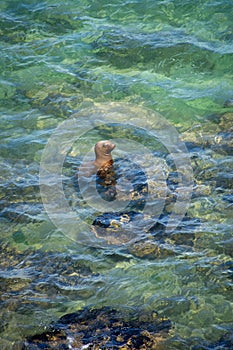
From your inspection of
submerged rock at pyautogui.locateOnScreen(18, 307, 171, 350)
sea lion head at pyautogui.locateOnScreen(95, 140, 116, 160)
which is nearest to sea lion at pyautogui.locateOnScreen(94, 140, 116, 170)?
sea lion head at pyautogui.locateOnScreen(95, 140, 116, 160)

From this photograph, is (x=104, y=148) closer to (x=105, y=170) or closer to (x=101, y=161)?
(x=101, y=161)

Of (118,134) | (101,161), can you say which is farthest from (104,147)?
(118,134)

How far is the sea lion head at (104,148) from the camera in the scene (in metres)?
7.59

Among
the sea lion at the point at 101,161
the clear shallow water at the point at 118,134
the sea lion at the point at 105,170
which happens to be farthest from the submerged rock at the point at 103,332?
the sea lion at the point at 101,161

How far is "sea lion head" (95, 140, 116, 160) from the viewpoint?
299 inches

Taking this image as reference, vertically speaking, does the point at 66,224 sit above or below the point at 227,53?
below

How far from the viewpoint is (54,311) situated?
19.1 ft

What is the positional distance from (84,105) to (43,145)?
1386mm

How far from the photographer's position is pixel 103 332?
5457 mm

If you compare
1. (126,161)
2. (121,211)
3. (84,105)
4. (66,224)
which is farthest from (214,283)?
(84,105)

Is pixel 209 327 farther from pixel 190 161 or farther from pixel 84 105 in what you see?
pixel 84 105

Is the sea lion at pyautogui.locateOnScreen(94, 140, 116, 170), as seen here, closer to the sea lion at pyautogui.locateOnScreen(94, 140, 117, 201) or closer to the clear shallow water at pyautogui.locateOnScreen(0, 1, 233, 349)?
the sea lion at pyautogui.locateOnScreen(94, 140, 117, 201)

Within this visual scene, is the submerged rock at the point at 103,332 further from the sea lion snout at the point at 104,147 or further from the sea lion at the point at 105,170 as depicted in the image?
the sea lion snout at the point at 104,147

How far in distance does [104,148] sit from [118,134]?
52.7 inches
